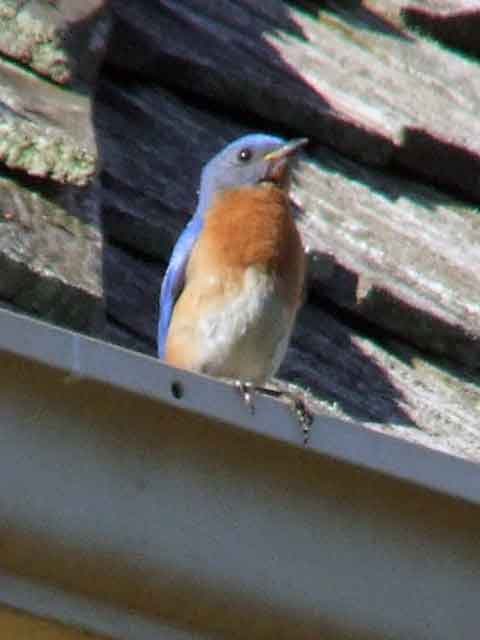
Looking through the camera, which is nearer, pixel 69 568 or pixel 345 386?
pixel 69 568

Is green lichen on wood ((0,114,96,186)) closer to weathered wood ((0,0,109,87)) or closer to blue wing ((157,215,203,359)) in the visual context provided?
weathered wood ((0,0,109,87))

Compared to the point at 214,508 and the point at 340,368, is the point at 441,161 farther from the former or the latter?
the point at 214,508

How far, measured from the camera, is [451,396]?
14.9 ft

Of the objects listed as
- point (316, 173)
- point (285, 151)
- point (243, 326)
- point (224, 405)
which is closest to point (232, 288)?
point (243, 326)

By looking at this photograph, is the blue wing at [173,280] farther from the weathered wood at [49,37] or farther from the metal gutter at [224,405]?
the metal gutter at [224,405]

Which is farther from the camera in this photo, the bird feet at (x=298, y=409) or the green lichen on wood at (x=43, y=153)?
the green lichen on wood at (x=43, y=153)

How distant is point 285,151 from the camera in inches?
193

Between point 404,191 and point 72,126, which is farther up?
point 72,126

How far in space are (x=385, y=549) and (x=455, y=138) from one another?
2061 mm

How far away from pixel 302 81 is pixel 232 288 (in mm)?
914

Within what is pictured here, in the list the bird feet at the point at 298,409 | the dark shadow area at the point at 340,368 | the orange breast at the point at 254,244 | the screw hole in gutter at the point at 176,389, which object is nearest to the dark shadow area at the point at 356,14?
the orange breast at the point at 254,244

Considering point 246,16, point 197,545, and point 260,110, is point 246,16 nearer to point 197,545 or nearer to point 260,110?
point 260,110

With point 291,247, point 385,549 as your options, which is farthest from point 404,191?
point 385,549

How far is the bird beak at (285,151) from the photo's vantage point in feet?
16.0
